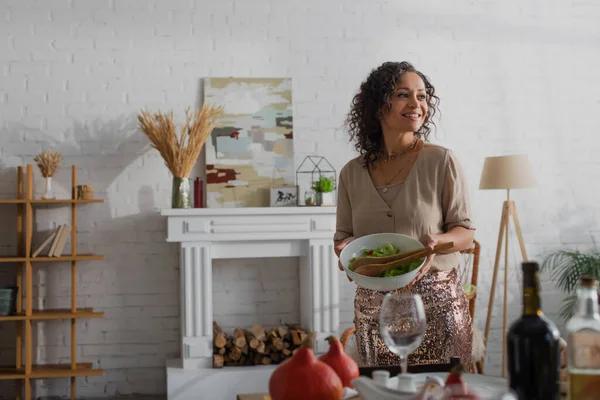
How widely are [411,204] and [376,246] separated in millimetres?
212

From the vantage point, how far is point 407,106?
8.98 ft

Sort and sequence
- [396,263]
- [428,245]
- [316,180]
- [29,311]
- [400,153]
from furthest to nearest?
1. [316,180]
2. [29,311]
3. [400,153]
4. [428,245]
5. [396,263]

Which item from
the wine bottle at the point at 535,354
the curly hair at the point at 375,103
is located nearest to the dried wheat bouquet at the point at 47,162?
the curly hair at the point at 375,103

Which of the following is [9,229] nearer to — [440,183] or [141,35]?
[141,35]

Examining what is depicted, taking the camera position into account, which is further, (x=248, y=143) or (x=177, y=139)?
(x=248, y=143)

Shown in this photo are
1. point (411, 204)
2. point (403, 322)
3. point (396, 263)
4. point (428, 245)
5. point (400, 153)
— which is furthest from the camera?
point (400, 153)

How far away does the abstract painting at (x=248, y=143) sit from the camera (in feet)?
16.5

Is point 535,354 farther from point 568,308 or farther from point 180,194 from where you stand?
point 568,308

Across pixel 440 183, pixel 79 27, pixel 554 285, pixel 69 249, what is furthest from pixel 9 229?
pixel 554 285

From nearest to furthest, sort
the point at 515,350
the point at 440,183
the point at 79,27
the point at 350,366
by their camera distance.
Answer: the point at 515,350 → the point at 350,366 → the point at 440,183 → the point at 79,27

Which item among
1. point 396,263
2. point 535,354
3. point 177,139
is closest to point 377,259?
point 396,263

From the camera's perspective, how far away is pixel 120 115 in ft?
16.5

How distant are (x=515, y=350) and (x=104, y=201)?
389cm

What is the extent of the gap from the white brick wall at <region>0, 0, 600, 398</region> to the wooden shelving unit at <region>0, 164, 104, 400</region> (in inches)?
4.5
